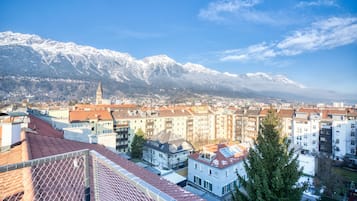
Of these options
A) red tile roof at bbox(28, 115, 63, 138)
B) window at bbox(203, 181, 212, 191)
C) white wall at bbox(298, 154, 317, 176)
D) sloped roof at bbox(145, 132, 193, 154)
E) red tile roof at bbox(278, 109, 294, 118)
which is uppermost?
red tile roof at bbox(28, 115, 63, 138)

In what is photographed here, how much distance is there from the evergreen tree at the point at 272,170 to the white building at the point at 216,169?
426 inches

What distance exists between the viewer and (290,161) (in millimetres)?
8797

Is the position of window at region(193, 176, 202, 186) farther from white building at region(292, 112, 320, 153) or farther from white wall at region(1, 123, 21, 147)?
white building at region(292, 112, 320, 153)

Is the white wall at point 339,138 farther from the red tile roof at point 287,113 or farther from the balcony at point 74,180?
the balcony at point 74,180

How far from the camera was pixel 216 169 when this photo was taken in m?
19.5

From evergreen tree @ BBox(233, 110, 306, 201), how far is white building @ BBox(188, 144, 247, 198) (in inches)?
426

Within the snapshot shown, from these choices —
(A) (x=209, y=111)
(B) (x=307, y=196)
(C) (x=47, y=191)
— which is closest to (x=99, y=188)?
(C) (x=47, y=191)

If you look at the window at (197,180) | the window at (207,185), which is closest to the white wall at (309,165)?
the window at (207,185)

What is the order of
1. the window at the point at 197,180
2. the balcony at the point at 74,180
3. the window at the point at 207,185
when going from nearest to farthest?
the balcony at the point at 74,180
the window at the point at 207,185
the window at the point at 197,180

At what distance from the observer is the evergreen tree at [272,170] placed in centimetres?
772

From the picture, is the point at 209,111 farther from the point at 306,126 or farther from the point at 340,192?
the point at 340,192

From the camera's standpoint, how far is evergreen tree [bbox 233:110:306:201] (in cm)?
772

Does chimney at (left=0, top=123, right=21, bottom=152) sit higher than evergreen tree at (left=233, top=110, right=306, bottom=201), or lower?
higher

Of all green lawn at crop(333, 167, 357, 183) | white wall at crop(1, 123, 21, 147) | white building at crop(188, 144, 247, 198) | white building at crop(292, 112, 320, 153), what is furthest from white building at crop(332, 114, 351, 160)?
white wall at crop(1, 123, 21, 147)
